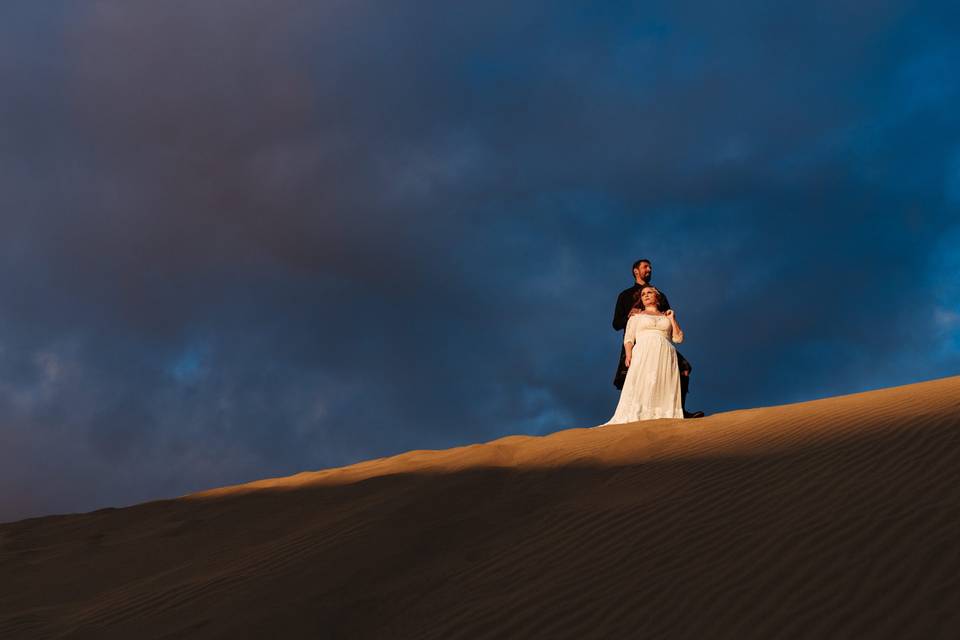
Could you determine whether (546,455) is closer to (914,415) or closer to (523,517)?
(523,517)

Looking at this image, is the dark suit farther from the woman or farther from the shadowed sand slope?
the shadowed sand slope

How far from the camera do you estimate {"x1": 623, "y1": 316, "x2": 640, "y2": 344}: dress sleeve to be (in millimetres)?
12742

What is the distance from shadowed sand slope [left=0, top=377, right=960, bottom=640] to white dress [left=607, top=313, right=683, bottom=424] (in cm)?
251

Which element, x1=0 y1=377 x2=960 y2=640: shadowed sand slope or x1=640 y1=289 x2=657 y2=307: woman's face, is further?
x1=640 y1=289 x2=657 y2=307: woman's face

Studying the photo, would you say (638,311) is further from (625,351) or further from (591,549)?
(591,549)

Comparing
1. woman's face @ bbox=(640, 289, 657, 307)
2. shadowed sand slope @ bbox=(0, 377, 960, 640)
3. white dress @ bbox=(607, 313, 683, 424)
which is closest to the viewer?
shadowed sand slope @ bbox=(0, 377, 960, 640)

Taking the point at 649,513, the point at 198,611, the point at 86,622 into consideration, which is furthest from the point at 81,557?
the point at 649,513

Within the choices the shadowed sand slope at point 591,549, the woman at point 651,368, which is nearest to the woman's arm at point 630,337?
the woman at point 651,368

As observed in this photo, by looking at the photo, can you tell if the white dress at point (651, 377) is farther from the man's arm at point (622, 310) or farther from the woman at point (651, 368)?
the man's arm at point (622, 310)

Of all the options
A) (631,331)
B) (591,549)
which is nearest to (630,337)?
(631,331)

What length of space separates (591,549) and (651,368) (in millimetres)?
6773

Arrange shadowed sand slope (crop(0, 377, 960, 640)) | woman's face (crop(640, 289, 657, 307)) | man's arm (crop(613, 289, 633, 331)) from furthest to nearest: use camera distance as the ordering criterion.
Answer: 1. man's arm (crop(613, 289, 633, 331))
2. woman's face (crop(640, 289, 657, 307))
3. shadowed sand slope (crop(0, 377, 960, 640))

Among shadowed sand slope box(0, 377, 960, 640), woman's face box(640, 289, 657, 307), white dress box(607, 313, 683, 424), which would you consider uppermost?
woman's face box(640, 289, 657, 307)

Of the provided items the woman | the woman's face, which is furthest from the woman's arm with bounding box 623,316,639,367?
the woman's face
